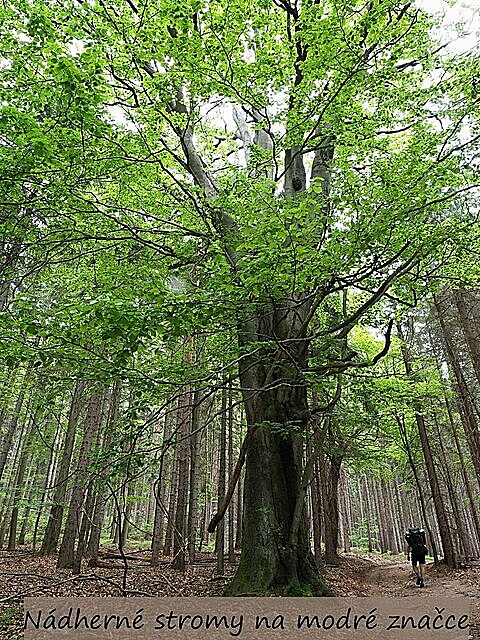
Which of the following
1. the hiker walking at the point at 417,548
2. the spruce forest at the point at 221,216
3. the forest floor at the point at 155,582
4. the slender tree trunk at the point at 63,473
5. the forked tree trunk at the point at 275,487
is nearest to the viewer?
the spruce forest at the point at 221,216

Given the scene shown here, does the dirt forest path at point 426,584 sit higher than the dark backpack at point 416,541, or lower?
lower

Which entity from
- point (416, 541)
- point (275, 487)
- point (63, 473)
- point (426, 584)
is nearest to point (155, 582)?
point (275, 487)

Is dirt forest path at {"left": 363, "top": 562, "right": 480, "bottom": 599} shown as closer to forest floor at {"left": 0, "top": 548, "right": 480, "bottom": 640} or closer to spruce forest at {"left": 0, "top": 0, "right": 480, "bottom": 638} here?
forest floor at {"left": 0, "top": 548, "right": 480, "bottom": 640}

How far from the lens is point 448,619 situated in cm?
547

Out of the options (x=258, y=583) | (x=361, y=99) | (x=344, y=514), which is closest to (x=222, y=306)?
(x=258, y=583)

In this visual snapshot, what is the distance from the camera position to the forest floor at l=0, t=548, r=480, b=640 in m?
5.91

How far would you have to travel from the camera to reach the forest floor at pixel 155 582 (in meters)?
5.91

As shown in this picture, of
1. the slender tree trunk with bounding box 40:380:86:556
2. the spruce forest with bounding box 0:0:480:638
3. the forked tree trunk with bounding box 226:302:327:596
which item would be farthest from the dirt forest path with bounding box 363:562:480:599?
the slender tree trunk with bounding box 40:380:86:556

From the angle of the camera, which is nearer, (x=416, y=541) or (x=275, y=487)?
(x=275, y=487)

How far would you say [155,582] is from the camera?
8406 millimetres

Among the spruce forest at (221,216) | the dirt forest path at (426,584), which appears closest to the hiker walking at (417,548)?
the dirt forest path at (426,584)

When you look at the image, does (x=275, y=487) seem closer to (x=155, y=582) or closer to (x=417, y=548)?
(x=155, y=582)

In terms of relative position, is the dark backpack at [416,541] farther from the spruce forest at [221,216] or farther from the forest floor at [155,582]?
the spruce forest at [221,216]

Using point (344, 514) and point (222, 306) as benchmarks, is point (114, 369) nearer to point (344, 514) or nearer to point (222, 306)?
point (222, 306)
